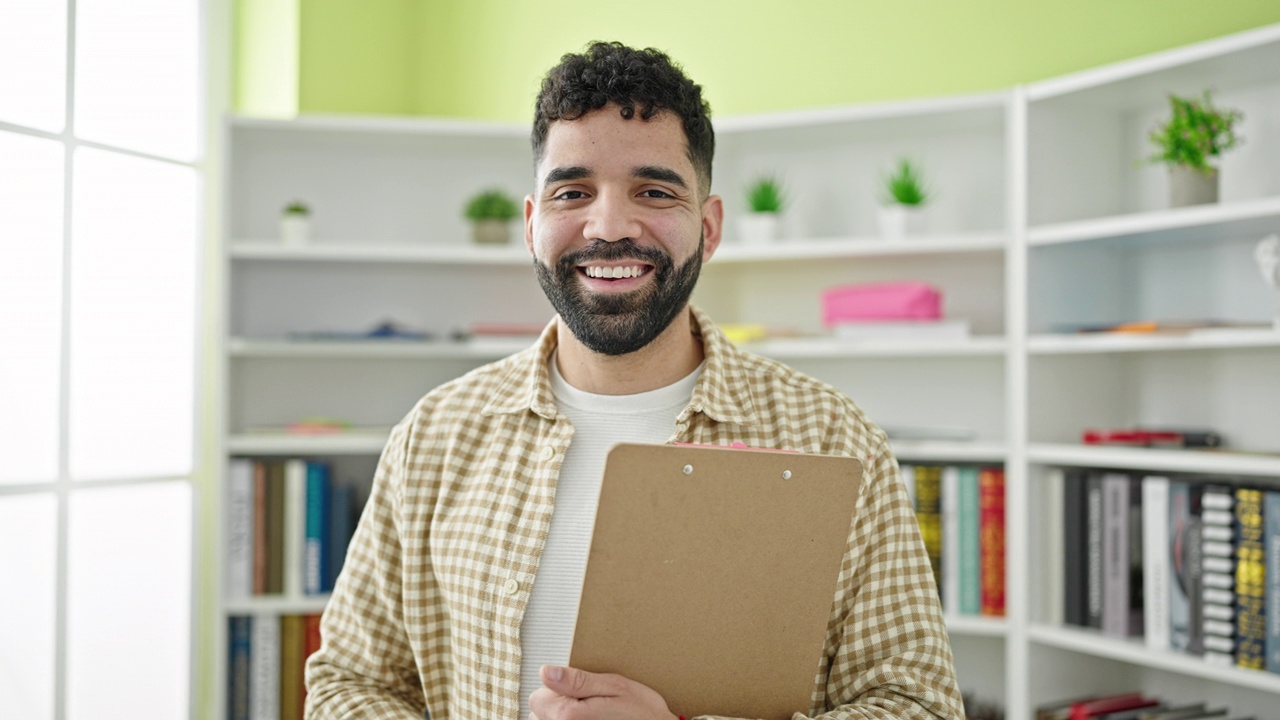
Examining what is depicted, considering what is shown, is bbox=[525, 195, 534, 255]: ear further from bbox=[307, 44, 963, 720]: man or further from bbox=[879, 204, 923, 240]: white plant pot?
bbox=[879, 204, 923, 240]: white plant pot

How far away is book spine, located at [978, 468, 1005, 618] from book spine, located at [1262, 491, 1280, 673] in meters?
0.57

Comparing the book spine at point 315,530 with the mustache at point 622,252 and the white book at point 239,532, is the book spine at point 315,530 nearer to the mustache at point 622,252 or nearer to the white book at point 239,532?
the white book at point 239,532

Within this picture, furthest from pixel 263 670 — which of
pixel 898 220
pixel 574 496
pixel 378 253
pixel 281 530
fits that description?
pixel 898 220

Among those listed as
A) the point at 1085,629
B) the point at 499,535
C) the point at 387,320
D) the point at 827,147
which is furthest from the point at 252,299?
the point at 1085,629

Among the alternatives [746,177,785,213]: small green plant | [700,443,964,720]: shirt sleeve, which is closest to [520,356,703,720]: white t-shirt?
[700,443,964,720]: shirt sleeve

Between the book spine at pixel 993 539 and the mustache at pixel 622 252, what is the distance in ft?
4.73

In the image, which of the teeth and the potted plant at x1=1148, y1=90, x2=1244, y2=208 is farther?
the potted plant at x1=1148, y1=90, x2=1244, y2=208

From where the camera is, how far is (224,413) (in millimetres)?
2816

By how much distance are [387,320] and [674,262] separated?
6.44ft

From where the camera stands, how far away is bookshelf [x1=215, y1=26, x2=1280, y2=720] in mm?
2303

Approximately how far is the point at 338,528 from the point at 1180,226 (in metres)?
2.09

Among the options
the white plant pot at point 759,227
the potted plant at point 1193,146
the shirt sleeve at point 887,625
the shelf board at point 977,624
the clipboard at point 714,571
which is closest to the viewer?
the clipboard at point 714,571

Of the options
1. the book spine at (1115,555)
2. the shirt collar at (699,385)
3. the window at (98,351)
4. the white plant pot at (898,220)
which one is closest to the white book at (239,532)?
the window at (98,351)

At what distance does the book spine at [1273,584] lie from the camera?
6.60ft
